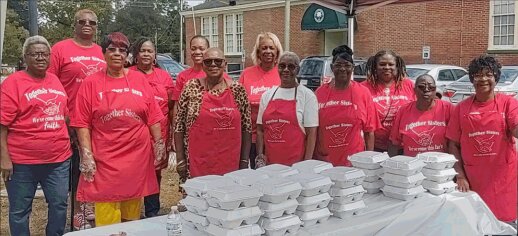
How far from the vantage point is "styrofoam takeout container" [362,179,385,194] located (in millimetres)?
3290

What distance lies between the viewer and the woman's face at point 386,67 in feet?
13.3

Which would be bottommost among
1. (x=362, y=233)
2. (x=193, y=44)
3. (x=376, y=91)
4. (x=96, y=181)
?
(x=362, y=233)

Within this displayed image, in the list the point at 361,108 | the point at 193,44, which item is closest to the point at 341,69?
the point at 361,108

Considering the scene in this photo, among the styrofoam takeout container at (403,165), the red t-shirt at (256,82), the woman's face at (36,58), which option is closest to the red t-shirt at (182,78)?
the red t-shirt at (256,82)

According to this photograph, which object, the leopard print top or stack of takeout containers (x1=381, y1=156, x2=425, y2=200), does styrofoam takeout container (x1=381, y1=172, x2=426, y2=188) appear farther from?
the leopard print top

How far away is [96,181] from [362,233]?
163 centimetres

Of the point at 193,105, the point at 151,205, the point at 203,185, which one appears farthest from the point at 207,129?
the point at 151,205

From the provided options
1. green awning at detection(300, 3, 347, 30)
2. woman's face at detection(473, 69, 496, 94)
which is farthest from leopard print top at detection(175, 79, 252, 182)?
green awning at detection(300, 3, 347, 30)

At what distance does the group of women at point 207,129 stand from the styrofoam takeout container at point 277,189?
1.01 meters

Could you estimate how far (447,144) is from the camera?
11.6 ft

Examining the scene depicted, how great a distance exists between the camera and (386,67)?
160 inches

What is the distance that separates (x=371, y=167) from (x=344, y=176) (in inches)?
17.9

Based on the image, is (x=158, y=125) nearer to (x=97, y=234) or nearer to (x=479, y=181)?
(x=97, y=234)

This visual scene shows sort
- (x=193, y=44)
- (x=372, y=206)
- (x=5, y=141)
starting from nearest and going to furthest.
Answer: (x=372, y=206) → (x=5, y=141) → (x=193, y=44)
